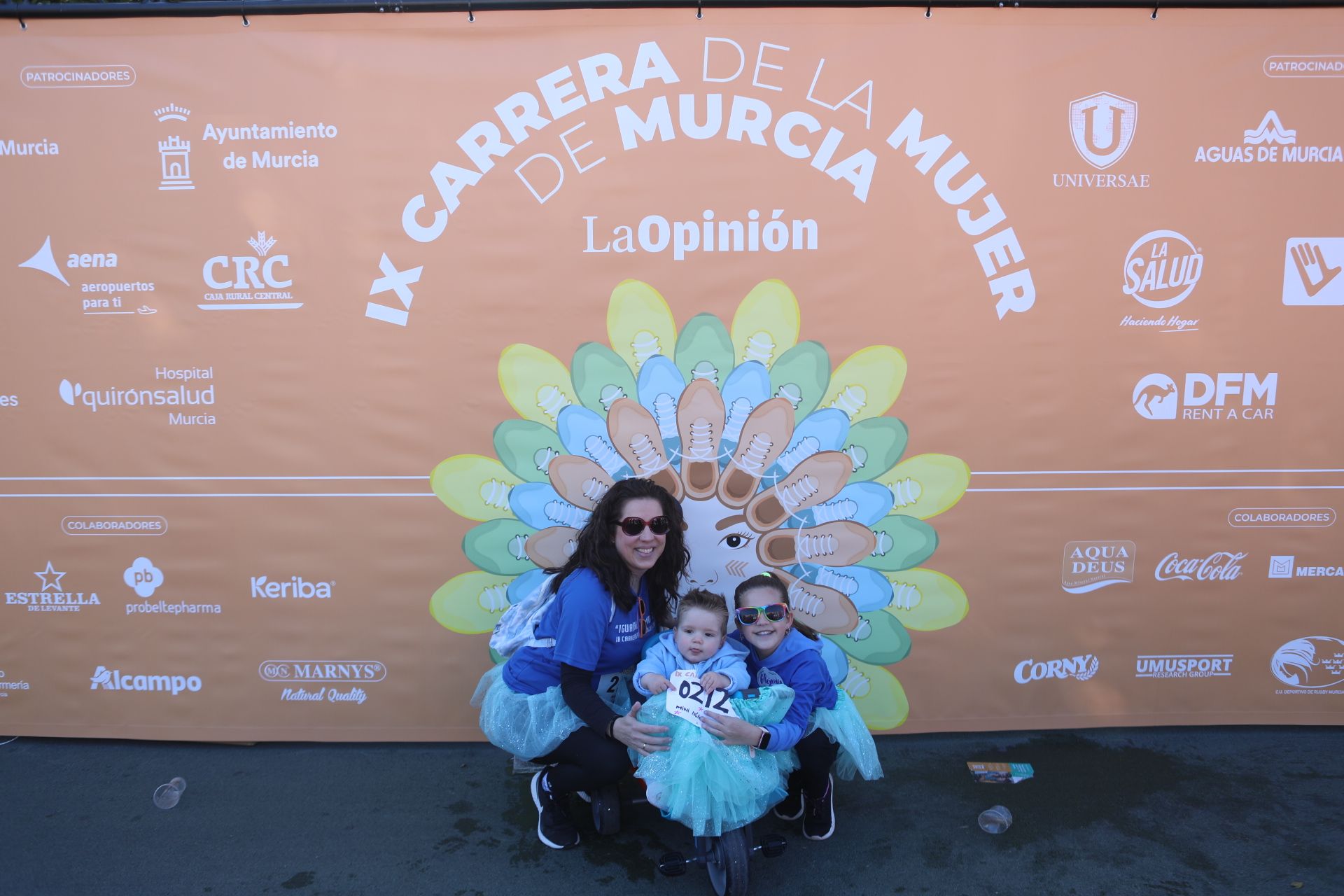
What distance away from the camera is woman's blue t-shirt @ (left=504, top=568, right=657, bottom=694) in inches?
107

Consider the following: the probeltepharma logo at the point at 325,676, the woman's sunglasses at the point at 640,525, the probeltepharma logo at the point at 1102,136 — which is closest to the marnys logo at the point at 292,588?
the probeltepharma logo at the point at 325,676

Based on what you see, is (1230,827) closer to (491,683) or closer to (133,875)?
(491,683)

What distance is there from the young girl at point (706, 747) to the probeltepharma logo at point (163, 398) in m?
2.11

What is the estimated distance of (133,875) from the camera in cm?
271

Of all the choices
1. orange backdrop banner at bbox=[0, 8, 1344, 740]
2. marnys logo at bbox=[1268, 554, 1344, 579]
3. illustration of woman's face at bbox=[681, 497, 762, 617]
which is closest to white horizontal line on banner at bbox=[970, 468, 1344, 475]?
orange backdrop banner at bbox=[0, 8, 1344, 740]

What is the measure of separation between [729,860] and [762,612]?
76 centimetres

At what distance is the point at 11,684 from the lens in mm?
3508

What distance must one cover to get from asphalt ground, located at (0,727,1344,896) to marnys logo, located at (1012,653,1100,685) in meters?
0.25

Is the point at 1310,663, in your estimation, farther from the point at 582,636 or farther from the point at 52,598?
the point at 52,598

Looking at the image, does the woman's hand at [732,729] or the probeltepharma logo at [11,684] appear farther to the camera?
the probeltepharma logo at [11,684]

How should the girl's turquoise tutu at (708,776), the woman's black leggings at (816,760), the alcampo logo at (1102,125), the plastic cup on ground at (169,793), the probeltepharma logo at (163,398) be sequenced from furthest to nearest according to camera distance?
the probeltepharma logo at (163,398) → the alcampo logo at (1102,125) → the plastic cup on ground at (169,793) → the woman's black leggings at (816,760) → the girl's turquoise tutu at (708,776)

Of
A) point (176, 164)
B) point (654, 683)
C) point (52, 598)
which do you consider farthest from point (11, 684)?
point (654, 683)

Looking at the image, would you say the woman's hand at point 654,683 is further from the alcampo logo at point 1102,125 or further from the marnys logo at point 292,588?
the alcampo logo at point 1102,125

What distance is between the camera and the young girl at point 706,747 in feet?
8.07
